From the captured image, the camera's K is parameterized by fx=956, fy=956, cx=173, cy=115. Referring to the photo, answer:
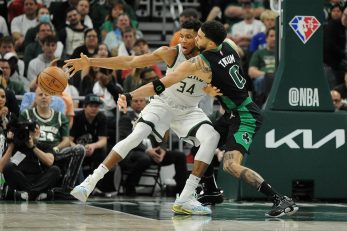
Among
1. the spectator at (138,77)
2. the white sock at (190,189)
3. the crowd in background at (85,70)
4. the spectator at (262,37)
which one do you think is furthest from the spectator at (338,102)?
the white sock at (190,189)

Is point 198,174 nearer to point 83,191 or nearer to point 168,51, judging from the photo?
point 83,191

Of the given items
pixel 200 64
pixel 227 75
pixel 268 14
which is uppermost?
pixel 268 14

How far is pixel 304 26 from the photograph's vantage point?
46.9ft

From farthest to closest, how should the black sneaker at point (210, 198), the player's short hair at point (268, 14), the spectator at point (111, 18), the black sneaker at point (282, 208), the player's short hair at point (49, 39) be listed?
→ the spectator at point (111, 18) → the player's short hair at point (268, 14) → the player's short hair at point (49, 39) → the black sneaker at point (210, 198) → the black sneaker at point (282, 208)

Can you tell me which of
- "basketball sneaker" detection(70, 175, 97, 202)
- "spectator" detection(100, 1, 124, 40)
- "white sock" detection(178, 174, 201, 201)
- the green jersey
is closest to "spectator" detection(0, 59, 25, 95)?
"spectator" detection(100, 1, 124, 40)

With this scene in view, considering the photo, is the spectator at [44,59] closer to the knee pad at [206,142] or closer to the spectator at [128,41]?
the spectator at [128,41]

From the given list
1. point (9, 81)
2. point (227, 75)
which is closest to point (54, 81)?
point (227, 75)

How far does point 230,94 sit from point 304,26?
11.0 feet

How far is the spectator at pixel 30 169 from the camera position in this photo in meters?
13.9

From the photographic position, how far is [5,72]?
16.2 m

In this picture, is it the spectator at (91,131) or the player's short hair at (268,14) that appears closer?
the spectator at (91,131)

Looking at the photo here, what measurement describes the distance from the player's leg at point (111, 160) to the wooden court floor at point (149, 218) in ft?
0.84

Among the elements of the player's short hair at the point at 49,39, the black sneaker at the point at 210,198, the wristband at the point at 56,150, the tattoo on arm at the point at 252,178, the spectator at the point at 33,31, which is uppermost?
the spectator at the point at 33,31

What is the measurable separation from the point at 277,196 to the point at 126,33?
867 centimetres
